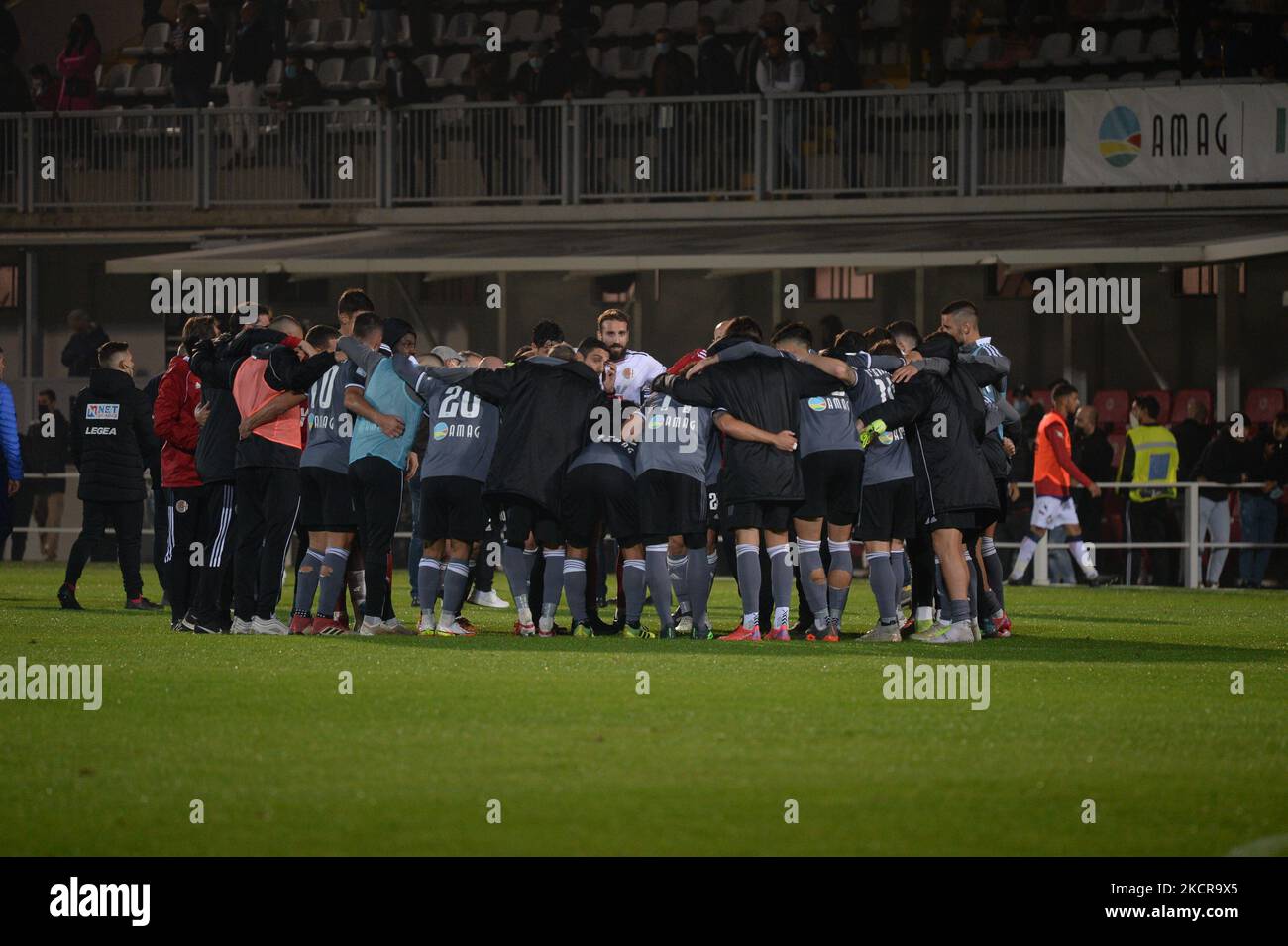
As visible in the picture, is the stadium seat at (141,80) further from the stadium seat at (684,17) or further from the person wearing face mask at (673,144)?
the person wearing face mask at (673,144)

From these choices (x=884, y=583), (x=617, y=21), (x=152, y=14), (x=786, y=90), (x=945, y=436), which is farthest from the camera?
(x=152, y=14)

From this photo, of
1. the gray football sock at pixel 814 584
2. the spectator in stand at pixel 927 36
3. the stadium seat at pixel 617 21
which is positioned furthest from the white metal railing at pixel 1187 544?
the stadium seat at pixel 617 21

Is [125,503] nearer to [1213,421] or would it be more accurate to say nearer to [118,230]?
[118,230]

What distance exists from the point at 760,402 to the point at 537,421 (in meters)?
1.46

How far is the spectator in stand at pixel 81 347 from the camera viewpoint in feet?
94.4

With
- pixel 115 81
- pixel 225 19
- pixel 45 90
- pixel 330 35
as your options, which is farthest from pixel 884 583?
pixel 115 81

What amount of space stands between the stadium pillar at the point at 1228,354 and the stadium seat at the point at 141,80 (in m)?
16.3

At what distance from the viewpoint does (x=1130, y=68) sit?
1112 inches

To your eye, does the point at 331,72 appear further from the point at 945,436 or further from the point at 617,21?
the point at 945,436

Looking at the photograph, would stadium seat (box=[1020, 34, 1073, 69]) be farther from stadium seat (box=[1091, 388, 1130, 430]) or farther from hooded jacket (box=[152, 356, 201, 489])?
hooded jacket (box=[152, 356, 201, 489])

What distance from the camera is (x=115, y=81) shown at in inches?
1289

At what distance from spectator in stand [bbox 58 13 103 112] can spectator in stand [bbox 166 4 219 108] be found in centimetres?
140

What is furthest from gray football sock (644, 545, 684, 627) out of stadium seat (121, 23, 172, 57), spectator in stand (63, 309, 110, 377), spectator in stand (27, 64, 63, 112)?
stadium seat (121, 23, 172, 57)
